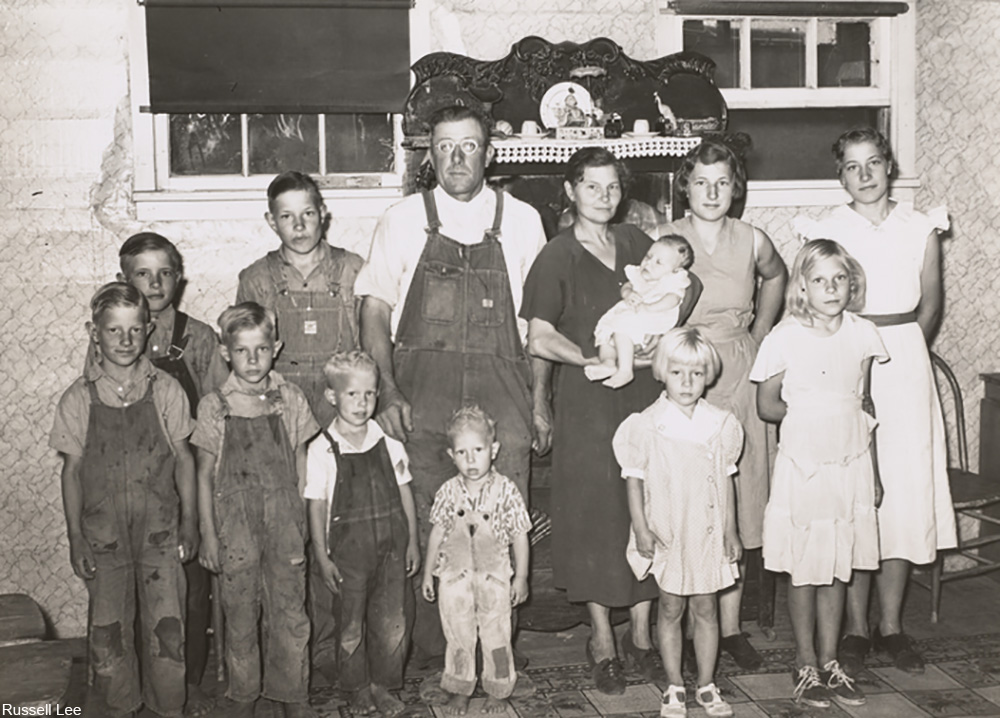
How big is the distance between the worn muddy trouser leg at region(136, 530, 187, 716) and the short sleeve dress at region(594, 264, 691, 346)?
167 centimetres

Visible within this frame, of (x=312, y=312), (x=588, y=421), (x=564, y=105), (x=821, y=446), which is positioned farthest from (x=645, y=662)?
(x=564, y=105)

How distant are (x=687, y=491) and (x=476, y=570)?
778 millimetres

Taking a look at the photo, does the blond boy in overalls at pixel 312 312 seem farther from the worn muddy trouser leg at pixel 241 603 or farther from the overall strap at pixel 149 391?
the overall strap at pixel 149 391

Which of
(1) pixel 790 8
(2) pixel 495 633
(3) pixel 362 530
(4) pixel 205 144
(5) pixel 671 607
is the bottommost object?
(2) pixel 495 633

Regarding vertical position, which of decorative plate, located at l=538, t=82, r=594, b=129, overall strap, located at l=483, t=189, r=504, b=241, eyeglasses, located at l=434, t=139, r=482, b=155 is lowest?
overall strap, located at l=483, t=189, r=504, b=241

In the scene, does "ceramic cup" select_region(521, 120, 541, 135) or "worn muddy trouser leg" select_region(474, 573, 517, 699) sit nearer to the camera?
"worn muddy trouser leg" select_region(474, 573, 517, 699)

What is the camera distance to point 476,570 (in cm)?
418

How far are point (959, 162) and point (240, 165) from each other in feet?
11.3

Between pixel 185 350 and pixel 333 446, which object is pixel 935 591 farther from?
pixel 185 350

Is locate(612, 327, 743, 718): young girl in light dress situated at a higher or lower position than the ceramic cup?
lower

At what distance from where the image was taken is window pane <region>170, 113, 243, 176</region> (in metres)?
5.47

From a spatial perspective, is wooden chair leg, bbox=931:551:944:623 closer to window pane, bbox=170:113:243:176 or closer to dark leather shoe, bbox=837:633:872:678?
dark leather shoe, bbox=837:633:872:678

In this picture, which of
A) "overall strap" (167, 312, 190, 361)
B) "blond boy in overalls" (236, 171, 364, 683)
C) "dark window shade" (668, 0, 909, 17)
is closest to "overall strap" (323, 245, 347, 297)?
"blond boy in overalls" (236, 171, 364, 683)

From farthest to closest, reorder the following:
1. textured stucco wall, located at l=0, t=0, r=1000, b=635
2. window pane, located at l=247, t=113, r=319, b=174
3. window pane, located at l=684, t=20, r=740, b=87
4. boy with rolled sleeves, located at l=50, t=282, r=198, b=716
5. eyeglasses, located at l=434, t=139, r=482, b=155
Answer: window pane, located at l=684, t=20, r=740, b=87
window pane, located at l=247, t=113, r=319, b=174
textured stucco wall, located at l=0, t=0, r=1000, b=635
eyeglasses, located at l=434, t=139, r=482, b=155
boy with rolled sleeves, located at l=50, t=282, r=198, b=716
